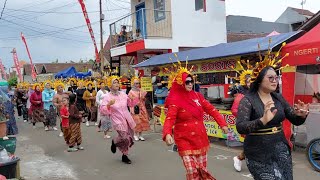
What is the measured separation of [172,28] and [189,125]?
520 inches

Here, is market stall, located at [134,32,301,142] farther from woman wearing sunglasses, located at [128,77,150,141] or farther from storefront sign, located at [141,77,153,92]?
storefront sign, located at [141,77,153,92]

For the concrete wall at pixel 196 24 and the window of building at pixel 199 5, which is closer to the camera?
the concrete wall at pixel 196 24

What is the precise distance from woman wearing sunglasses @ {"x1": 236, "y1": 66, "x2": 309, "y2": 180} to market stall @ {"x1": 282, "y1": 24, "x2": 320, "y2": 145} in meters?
3.31

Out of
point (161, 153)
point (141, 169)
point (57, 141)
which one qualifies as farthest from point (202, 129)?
point (57, 141)

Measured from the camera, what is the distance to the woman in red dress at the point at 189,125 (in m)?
4.86

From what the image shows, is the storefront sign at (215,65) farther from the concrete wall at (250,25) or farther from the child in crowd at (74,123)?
the concrete wall at (250,25)

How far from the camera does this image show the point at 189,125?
4.96 metres

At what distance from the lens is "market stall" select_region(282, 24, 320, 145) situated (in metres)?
6.98

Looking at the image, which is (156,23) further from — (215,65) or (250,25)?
(250,25)

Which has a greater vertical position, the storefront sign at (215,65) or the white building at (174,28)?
the white building at (174,28)

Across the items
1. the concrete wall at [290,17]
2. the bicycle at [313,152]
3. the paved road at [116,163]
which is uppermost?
the concrete wall at [290,17]

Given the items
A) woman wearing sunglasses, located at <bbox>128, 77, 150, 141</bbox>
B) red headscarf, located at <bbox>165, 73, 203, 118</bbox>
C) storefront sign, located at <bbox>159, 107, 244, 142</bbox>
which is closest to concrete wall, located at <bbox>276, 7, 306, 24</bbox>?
woman wearing sunglasses, located at <bbox>128, 77, 150, 141</bbox>

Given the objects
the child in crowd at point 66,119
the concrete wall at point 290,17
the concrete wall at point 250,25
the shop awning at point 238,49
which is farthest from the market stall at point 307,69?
the concrete wall at point 290,17

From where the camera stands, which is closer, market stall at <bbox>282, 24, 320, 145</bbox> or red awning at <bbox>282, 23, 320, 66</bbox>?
market stall at <bbox>282, 24, 320, 145</bbox>
